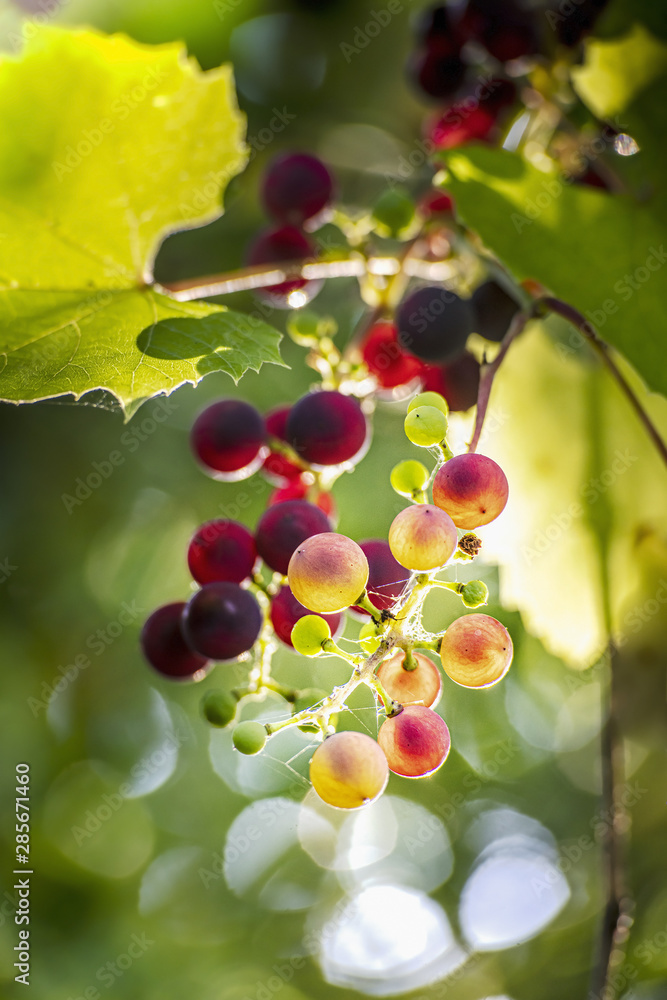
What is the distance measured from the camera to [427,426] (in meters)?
0.69

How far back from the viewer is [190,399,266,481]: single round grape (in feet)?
3.72

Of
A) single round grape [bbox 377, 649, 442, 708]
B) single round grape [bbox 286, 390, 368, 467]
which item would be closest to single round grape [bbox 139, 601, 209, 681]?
single round grape [bbox 286, 390, 368, 467]

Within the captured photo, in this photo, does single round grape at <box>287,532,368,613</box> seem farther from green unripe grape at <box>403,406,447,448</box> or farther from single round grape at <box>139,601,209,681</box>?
single round grape at <box>139,601,209,681</box>

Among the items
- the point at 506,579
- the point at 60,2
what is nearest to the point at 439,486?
the point at 506,579

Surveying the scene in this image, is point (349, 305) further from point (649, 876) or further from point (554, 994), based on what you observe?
point (554, 994)

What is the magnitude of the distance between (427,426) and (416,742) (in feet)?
0.96

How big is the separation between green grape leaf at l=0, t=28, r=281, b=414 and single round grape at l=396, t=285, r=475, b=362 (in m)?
0.31

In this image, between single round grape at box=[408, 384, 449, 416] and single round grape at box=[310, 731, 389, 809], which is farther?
single round grape at box=[408, 384, 449, 416]

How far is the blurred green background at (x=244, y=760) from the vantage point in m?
2.23

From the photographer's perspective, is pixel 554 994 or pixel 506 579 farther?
pixel 554 994

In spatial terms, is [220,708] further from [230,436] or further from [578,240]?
[578,240]

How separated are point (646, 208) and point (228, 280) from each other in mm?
671

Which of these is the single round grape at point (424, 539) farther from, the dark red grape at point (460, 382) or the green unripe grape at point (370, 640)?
the dark red grape at point (460, 382)

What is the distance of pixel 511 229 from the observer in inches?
41.3
